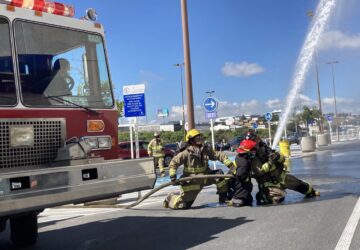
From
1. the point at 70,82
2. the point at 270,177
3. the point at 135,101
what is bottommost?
the point at 270,177

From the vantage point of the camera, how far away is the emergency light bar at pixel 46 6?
17.8ft

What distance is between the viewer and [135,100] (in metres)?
12.0

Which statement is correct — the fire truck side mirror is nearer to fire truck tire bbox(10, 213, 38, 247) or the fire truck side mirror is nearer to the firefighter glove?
fire truck tire bbox(10, 213, 38, 247)

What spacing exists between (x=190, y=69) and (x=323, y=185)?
4.98 metres

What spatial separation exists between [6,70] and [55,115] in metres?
0.71

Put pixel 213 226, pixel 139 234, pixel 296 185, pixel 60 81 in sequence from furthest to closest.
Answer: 1. pixel 296 185
2. pixel 213 226
3. pixel 139 234
4. pixel 60 81

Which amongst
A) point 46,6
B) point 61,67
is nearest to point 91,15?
point 46,6

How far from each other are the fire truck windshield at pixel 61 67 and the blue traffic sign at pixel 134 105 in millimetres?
5611

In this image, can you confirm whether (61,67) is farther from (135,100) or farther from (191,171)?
(135,100)

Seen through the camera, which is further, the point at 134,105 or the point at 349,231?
the point at 134,105

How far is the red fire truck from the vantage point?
491cm

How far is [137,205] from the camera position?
34.7ft

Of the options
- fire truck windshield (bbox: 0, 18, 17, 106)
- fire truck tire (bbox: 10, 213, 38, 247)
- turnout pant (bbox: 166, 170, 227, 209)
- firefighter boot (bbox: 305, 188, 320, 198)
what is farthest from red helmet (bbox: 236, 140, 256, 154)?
fire truck windshield (bbox: 0, 18, 17, 106)

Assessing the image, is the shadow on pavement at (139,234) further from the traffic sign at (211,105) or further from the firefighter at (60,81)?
the traffic sign at (211,105)
